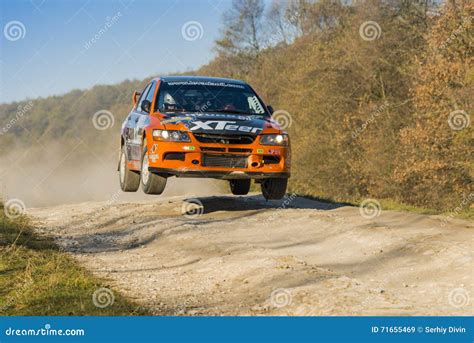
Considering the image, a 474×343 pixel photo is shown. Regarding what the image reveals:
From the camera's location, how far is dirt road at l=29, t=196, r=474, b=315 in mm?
7062

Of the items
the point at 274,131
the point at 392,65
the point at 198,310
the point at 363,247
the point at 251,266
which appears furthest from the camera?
the point at 392,65

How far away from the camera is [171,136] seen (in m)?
10.1

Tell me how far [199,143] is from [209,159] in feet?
0.84

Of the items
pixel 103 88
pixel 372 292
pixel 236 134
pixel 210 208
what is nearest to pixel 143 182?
pixel 236 134

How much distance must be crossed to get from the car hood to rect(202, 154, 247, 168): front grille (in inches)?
13.1

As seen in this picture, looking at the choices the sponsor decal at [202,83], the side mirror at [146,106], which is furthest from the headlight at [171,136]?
the sponsor decal at [202,83]

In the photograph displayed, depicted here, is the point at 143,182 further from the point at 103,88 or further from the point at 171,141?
the point at 103,88

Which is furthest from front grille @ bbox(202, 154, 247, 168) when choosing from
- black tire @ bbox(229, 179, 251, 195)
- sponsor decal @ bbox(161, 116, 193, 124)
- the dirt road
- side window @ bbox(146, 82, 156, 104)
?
black tire @ bbox(229, 179, 251, 195)

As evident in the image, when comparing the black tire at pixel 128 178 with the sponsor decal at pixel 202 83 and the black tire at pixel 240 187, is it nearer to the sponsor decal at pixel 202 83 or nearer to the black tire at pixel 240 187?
the sponsor decal at pixel 202 83

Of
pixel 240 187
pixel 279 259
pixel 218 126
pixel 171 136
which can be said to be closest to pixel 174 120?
pixel 171 136

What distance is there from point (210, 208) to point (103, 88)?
98.3m

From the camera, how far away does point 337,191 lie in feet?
118

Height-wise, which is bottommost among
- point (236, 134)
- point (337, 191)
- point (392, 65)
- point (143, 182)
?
point (337, 191)

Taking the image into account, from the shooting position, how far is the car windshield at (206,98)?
36.5 ft
